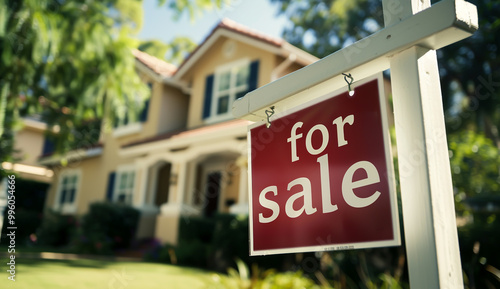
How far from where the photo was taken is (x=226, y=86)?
1312 centimetres

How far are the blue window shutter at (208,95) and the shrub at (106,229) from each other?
3996 millimetres

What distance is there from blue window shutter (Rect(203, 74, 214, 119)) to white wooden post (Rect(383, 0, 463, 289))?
479 inches

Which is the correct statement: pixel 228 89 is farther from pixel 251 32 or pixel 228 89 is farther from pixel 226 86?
pixel 251 32

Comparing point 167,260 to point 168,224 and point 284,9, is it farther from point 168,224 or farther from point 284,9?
point 284,9

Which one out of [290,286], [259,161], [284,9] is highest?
[284,9]

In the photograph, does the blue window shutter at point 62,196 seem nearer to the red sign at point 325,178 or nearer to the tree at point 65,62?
the tree at point 65,62

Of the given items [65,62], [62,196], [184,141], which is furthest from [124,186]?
[65,62]

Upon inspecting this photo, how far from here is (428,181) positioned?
3.38ft

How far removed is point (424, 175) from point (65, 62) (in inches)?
302

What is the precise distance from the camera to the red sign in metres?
1.11

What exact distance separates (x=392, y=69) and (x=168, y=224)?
11.6 meters

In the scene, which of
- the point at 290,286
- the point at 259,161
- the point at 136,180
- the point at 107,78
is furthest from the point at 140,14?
the point at 259,161

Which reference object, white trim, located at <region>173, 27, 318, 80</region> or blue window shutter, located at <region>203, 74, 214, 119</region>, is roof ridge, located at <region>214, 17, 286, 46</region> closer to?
white trim, located at <region>173, 27, 318, 80</region>

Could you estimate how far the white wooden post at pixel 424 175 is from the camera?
101 centimetres
